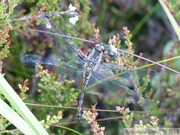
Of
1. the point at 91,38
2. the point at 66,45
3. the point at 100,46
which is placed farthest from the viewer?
the point at 91,38

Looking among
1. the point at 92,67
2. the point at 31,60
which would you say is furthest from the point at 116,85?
the point at 31,60

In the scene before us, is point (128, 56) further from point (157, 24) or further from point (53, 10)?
point (157, 24)

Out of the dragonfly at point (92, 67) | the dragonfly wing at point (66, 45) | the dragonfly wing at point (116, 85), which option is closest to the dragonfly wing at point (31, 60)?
the dragonfly at point (92, 67)

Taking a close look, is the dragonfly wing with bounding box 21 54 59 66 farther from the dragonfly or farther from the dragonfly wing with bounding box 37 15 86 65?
the dragonfly wing with bounding box 37 15 86 65

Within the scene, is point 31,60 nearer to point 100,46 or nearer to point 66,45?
point 66,45

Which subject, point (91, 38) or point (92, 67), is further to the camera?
point (91, 38)

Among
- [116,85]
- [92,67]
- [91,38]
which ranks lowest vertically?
[116,85]

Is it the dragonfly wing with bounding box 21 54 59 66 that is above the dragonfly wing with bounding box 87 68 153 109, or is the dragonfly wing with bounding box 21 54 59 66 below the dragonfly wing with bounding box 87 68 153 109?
above

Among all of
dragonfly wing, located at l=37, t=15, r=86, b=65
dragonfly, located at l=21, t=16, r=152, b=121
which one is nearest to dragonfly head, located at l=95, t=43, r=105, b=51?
dragonfly, located at l=21, t=16, r=152, b=121
